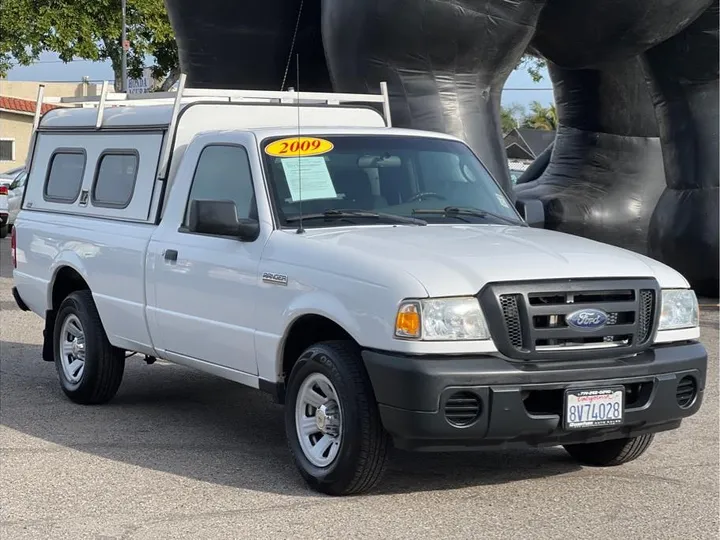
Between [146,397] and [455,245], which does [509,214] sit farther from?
[146,397]

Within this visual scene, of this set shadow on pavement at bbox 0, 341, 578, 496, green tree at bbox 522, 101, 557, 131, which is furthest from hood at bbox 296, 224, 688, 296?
green tree at bbox 522, 101, 557, 131

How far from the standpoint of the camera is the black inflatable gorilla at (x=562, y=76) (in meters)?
10.6

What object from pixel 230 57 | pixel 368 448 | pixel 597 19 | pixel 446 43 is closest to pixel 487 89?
pixel 446 43

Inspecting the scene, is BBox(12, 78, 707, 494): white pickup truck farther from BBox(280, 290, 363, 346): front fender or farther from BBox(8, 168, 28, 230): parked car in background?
BBox(8, 168, 28, 230): parked car in background

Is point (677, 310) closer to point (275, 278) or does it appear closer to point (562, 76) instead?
point (275, 278)

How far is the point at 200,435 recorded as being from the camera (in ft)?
24.2

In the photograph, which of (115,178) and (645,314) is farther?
(115,178)

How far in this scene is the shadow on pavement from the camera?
20.9 ft

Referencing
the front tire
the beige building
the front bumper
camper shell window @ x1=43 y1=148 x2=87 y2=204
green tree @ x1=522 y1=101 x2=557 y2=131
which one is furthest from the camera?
green tree @ x1=522 y1=101 x2=557 y2=131

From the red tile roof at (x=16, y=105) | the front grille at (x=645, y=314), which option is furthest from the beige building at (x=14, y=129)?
the front grille at (x=645, y=314)

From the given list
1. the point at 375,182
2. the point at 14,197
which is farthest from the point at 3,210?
the point at 375,182

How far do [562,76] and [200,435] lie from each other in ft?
32.1

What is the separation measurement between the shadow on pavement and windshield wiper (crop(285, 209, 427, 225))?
1239 mm

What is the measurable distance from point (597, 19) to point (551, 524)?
7.07 metres
